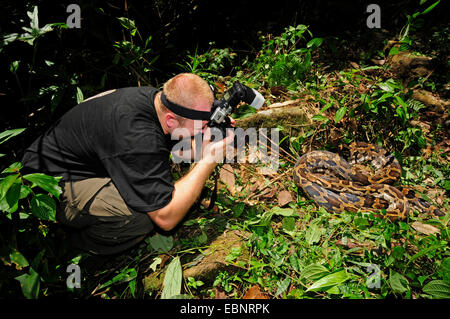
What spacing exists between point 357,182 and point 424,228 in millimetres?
1094

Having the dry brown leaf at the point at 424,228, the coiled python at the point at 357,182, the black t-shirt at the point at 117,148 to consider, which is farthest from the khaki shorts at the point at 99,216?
the dry brown leaf at the point at 424,228

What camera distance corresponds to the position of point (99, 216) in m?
2.71

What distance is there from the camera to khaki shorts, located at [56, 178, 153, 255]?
2688 mm

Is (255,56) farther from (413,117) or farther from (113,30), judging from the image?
(413,117)

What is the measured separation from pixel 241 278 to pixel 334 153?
8.79ft

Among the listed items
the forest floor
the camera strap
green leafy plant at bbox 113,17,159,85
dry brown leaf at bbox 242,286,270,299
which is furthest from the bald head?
dry brown leaf at bbox 242,286,270,299

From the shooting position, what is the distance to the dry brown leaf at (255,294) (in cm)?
235

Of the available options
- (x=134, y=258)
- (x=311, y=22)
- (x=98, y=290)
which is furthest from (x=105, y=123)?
(x=311, y=22)

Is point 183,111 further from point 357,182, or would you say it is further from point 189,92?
point 357,182

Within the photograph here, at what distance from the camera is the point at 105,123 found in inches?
95.7

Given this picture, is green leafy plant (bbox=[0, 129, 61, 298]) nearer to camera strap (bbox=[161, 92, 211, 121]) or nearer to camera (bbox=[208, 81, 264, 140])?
camera strap (bbox=[161, 92, 211, 121])

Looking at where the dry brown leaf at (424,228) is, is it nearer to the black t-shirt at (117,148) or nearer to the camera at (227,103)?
the camera at (227,103)

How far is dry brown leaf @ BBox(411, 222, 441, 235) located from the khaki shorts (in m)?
3.22

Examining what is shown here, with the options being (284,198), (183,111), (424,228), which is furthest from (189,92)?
(424,228)
